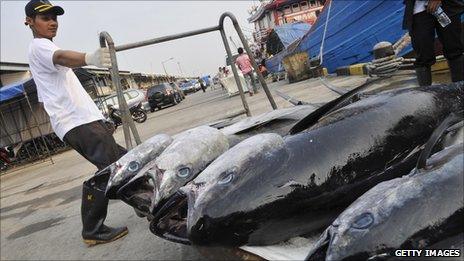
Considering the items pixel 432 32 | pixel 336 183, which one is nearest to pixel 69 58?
pixel 336 183

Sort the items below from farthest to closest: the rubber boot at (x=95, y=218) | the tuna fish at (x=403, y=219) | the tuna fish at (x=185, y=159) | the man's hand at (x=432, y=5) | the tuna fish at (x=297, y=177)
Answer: the man's hand at (x=432, y=5) < the rubber boot at (x=95, y=218) < the tuna fish at (x=185, y=159) < the tuna fish at (x=297, y=177) < the tuna fish at (x=403, y=219)

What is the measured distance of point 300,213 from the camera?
174cm

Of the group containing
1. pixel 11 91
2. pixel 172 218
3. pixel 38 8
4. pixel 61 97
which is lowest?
pixel 172 218

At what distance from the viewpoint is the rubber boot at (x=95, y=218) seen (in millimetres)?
3438

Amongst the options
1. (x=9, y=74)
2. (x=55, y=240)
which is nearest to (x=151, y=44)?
(x=55, y=240)

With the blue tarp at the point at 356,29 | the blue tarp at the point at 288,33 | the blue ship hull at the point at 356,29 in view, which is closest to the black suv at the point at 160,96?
the blue tarp at the point at 288,33

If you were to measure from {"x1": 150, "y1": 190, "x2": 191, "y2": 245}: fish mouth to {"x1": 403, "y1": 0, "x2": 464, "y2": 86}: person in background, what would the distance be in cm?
306

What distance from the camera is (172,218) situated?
2.02 metres

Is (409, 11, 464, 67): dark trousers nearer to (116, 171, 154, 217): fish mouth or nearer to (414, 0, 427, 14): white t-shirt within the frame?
(414, 0, 427, 14): white t-shirt

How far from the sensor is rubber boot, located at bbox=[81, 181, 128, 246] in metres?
3.44

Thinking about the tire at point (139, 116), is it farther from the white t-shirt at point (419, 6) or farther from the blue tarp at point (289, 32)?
the white t-shirt at point (419, 6)

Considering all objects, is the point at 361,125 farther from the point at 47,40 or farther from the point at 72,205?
the point at 72,205

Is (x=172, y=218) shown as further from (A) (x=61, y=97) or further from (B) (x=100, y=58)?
(A) (x=61, y=97)

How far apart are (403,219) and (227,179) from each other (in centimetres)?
76
